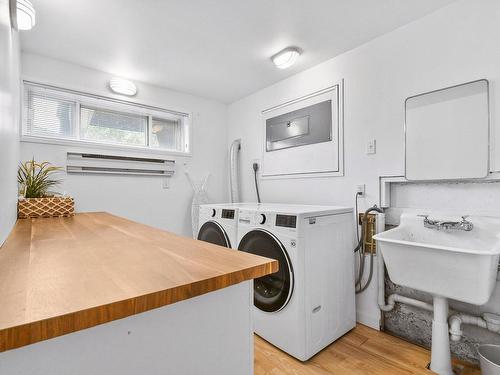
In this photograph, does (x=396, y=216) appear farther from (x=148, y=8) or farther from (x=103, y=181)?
(x=103, y=181)

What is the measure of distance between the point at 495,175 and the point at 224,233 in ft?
6.00

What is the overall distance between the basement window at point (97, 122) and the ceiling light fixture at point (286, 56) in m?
1.38

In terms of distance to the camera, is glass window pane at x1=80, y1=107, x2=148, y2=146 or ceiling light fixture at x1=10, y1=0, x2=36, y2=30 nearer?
ceiling light fixture at x1=10, y1=0, x2=36, y2=30

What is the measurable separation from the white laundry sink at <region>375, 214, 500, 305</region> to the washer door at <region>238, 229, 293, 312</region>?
59cm

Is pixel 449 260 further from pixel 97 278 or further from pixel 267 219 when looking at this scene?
pixel 97 278

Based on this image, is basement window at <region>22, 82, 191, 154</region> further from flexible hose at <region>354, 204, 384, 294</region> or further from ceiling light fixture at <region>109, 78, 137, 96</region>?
flexible hose at <region>354, 204, 384, 294</region>

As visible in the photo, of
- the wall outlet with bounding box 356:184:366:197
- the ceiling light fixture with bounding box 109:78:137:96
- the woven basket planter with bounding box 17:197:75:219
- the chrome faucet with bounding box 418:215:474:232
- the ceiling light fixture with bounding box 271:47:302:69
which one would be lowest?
the chrome faucet with bounding box 418:215:474:232

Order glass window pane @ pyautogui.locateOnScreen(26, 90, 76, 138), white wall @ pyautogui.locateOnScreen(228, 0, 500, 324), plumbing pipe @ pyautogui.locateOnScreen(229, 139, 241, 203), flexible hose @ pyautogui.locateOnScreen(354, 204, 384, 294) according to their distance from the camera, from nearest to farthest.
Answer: white wall @ pyautogui.locateOnScreen(228, 0, 500, 324) → flexible hose @ pyautogui.locateOnScreen(354, 204, 384, 294) → glass window pane @ pyautogui.locateOnScreen(26, 90, 76, 138) → plumbing pipe @ pyautogui.locateOnScreen(229, 139, 241, 203)

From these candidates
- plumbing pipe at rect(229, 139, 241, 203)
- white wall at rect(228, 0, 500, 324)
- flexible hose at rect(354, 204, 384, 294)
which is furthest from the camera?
plumbing pipe at rect(229, 139, 241, 203)

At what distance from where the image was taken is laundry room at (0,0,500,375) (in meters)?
0.57

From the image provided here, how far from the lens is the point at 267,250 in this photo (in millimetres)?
1822

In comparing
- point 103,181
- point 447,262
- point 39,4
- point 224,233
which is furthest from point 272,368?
point 39,4

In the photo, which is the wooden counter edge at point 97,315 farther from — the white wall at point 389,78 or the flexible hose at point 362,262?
the white wall at point 389,78

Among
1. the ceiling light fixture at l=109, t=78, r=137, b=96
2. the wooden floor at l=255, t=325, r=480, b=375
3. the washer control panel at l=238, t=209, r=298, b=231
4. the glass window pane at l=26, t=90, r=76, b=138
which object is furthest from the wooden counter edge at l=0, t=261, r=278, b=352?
the ceiling light fixture at l=109, t=78, r=137, b=96
